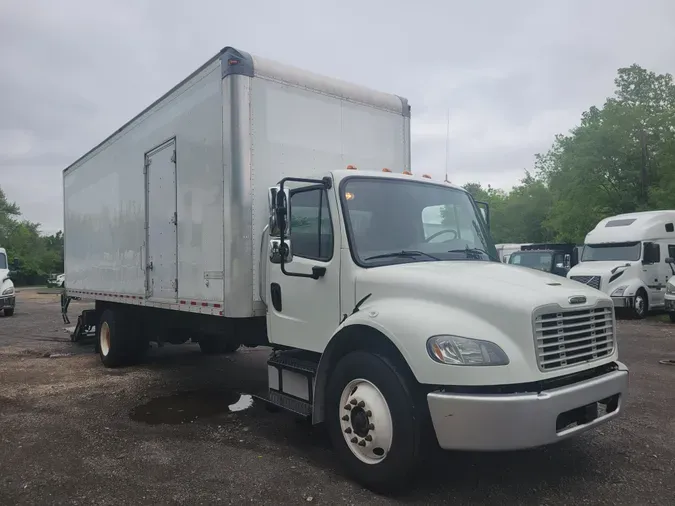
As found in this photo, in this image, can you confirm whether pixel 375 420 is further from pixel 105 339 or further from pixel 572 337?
pixel 105 339

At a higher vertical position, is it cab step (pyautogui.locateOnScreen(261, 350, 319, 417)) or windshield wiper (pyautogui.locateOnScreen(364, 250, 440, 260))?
windshield wiper (pyautogui.locateOnScreen(364, 250, 440, 260))

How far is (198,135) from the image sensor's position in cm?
605

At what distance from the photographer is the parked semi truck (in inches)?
139

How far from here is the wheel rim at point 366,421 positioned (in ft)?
12.5

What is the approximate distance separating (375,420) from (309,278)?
1.45 metres

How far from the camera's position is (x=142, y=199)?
25.2 ft

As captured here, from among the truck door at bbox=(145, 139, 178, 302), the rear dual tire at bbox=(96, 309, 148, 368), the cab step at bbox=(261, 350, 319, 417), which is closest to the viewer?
the cab step at bbox=(261, 350, 319, 417)

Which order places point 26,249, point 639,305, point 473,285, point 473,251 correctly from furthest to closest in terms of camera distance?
point 26,249
point 639,305
point 473,251
point 473,285

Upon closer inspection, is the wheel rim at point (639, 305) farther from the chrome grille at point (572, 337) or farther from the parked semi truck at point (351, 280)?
the chrome grille at point (572, 337)

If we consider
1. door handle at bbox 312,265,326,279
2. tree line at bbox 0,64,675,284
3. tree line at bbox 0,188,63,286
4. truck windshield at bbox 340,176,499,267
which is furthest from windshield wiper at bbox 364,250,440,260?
tree line at bbox 0,188,63,286

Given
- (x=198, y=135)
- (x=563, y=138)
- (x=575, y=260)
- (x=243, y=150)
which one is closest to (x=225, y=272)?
(x=243, y=150)

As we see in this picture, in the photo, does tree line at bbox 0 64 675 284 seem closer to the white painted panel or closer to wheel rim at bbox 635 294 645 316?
wheel rim at bbox 635 294 645 316

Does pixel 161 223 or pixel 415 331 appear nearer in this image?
pixel 415 331

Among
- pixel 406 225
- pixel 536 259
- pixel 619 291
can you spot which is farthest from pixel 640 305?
pixel 406 225
